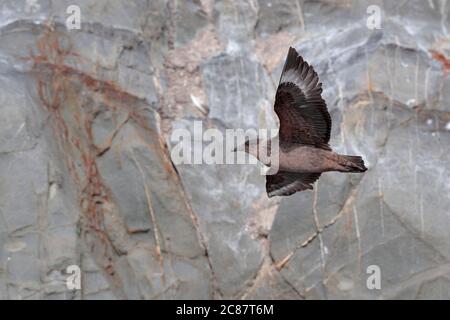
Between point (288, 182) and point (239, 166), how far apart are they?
195 centimetres

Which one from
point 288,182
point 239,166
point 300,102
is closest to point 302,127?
point 300,102

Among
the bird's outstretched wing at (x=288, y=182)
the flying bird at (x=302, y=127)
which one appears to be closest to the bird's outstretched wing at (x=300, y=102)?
the flying bird at (x=302, y=127)

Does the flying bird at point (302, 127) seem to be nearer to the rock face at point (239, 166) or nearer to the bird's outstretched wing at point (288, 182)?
the bird's outstretched wing at point (288, 182)

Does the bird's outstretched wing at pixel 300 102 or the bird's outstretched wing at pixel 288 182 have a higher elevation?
the bird's outstretched wing at pixel 300 102

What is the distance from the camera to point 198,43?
9547 mm

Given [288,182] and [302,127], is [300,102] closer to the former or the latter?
[302,127]

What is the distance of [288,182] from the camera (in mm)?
7418

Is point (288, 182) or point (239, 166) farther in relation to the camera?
point (239, 166)

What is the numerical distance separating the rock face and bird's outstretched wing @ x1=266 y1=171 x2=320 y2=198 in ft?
6.00

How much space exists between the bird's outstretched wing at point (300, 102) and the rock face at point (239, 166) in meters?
2.20

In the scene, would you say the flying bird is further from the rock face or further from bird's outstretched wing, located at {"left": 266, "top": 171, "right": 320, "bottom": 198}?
the rock face

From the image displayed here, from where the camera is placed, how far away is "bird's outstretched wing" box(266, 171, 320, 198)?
24.2 ft

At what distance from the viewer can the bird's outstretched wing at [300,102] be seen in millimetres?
6863

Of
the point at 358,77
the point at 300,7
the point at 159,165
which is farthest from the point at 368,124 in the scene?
the point at 159,165
